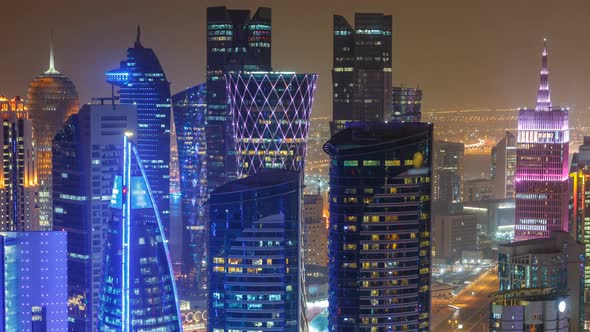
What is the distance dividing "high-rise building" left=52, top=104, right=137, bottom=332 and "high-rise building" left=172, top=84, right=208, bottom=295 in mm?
5852

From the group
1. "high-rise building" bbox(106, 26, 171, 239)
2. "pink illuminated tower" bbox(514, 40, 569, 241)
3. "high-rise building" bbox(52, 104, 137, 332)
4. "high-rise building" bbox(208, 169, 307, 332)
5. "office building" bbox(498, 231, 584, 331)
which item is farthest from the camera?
"high-rise building" bbox(106, 26, 171, 239)

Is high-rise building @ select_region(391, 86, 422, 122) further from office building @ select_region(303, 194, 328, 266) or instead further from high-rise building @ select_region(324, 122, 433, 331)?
high-rise building @ select_region(324, 122, 433, 331)

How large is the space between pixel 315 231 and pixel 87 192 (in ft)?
29.2

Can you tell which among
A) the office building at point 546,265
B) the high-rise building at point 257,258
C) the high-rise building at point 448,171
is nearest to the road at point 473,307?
the office building at point 546,265

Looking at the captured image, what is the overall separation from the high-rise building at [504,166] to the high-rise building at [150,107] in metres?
16.8

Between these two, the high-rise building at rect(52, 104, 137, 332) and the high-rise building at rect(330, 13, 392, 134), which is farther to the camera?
the high-rise building at rect(330, 13, 392, 134)

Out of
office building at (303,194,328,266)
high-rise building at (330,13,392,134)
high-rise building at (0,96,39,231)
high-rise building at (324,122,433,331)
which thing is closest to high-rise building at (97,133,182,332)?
high-rise building at (324,122,433,331)

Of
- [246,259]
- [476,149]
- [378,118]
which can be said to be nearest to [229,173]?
[378,118]

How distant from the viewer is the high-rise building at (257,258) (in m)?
27.6

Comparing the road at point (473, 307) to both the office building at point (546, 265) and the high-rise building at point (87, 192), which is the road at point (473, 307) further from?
the high-rise building at point (87, 192)

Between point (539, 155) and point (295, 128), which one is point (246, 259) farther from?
point (539, 155)

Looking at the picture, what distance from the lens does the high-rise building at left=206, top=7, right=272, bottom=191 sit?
1534 inches

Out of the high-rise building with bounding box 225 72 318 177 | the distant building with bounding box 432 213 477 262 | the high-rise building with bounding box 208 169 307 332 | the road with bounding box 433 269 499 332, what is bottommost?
the road with bounding box 433 269 499 332

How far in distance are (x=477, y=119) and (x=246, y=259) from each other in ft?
82.9
